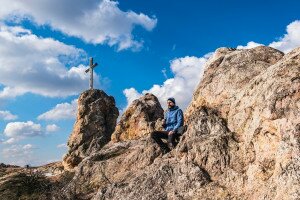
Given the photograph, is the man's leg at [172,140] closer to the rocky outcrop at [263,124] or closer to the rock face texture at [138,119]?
the rocky outcrop at [263,124]

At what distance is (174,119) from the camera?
747 inches

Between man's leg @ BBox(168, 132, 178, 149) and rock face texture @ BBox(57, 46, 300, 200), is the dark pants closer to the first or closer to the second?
man's leg @ BBox(168, 132, 178, 149)

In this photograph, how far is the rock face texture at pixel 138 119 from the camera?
2764 cm

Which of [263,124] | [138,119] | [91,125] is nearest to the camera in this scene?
[263,124]

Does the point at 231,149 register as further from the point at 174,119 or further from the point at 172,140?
the point at 174,119

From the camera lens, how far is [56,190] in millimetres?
20359

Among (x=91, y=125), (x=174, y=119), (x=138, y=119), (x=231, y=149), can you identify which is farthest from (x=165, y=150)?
(x=91, y=125)

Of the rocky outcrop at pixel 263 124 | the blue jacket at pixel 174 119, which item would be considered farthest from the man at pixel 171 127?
the rocky outcrop at pixel 263 124

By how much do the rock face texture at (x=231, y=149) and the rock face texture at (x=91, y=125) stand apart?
13722 millimetres

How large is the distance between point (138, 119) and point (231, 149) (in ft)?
45.9

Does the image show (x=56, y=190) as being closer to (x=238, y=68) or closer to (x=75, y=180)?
(x=75, y=180)

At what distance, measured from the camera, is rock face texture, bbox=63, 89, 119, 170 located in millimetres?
34156

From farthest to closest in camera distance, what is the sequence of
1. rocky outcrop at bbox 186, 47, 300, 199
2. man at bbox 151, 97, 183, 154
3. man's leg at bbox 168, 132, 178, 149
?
man at bbox 151, 97, 183, 154 → man's leg at bbox 168, 132, 178, 149 → rocky outcrop at bbox 186, 47, 300, 199

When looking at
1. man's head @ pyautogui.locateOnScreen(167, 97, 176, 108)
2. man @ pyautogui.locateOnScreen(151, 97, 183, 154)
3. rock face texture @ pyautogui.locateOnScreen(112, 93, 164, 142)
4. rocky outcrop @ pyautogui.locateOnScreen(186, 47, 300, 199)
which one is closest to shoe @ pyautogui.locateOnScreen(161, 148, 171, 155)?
man @ pyautogui.locateOnScreen(151, 97, 183, 154)
